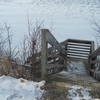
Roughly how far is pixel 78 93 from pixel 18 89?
1.03 m

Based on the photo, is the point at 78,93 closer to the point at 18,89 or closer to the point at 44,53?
the point at 18,89

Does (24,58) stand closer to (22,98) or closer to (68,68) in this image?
(68,68)

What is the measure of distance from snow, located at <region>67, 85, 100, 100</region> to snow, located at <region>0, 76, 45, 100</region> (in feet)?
1.66

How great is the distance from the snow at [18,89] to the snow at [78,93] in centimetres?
51

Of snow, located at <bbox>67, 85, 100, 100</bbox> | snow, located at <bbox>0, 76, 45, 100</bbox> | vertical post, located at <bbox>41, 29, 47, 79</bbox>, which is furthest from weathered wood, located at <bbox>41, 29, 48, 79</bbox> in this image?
snow, located at <bbox>67, 85, 100, 100</bbox>

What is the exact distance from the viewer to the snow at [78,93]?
353 cm

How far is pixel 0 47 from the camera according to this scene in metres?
7.38

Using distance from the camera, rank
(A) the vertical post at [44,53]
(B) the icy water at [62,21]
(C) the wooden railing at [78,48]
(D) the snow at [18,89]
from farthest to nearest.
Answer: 1. (B) the icy water at [62,21]
2. (C) the wooden railing at [78,48]
3. (A) the vertical post at [44,53]
4. (D) the snow at [18,89]

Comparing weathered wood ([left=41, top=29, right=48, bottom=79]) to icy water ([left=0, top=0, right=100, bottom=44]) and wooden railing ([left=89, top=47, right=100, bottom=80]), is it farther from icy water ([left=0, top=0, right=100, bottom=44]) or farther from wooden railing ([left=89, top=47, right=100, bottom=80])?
icy water ([left=0, top=0, right=100, bottom=44])

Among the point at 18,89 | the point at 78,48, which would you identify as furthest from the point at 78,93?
the point at 78,48

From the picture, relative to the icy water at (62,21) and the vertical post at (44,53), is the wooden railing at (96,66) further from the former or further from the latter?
the icy water at (62,21)

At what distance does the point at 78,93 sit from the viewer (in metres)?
3.67

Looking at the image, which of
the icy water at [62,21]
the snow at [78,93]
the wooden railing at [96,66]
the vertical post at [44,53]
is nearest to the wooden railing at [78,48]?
the icy water at [62,21]

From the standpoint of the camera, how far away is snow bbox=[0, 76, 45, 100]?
3.44 m
